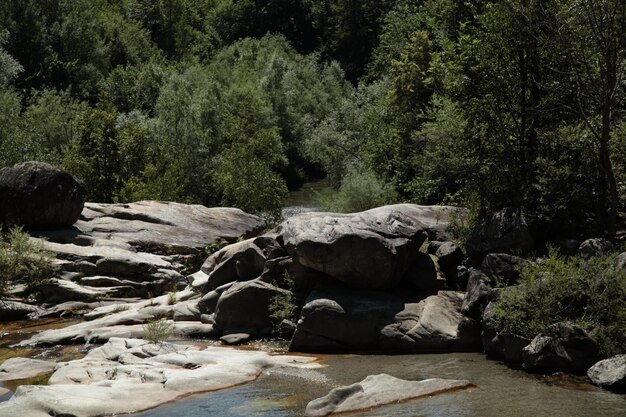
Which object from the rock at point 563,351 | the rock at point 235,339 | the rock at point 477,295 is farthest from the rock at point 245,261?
the rock at point 563,351

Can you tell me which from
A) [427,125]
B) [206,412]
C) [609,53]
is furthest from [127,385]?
[427,125]

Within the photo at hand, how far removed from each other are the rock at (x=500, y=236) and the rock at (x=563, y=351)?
4.94 metres

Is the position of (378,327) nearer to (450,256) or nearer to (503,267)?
(503,267)

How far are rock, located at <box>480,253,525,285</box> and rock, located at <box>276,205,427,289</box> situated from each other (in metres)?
2.46

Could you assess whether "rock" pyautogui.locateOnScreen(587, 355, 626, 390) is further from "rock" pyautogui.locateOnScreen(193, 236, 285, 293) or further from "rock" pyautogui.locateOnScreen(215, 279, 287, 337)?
"rock" pyautogui.locateOnScreen(193, 236, 285, 293)

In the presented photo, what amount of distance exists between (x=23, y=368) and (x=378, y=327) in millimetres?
9042

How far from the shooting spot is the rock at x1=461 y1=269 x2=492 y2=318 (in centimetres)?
2295

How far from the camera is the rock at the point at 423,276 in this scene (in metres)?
25.0

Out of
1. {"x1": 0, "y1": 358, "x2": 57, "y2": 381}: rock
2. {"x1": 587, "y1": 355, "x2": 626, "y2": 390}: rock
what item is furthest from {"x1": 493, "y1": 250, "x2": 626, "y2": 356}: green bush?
{"x1": 0, "y1": 358, "x2": 57, "y2": 381}: rock

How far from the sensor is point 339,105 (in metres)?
63.8

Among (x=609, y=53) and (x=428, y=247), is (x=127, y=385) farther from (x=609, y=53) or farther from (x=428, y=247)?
(x=609, y=53)

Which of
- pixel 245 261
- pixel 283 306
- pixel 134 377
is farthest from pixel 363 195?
pixel 134 377

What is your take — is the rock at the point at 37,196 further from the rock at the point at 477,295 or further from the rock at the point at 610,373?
the rock at the point at 610,373

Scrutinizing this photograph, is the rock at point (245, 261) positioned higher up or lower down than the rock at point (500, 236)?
lower down
